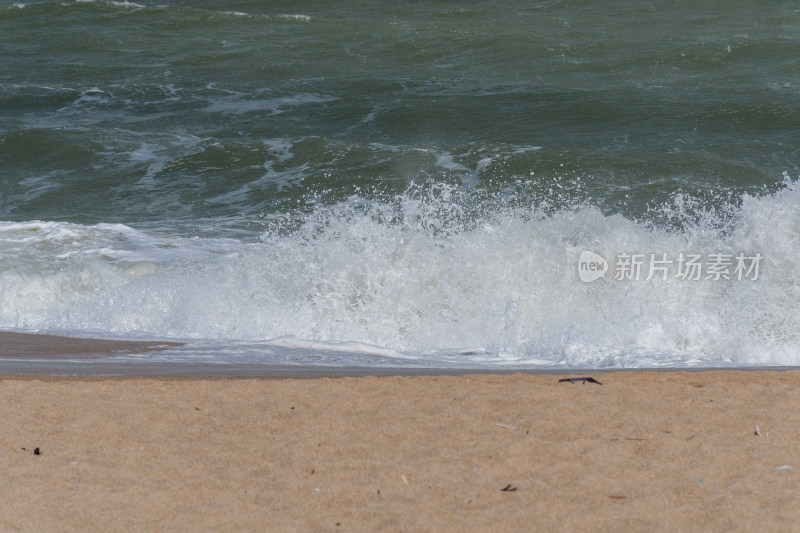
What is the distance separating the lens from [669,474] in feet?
10.5

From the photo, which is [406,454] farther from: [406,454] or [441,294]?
[441,294]

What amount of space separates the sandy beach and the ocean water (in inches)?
56.6

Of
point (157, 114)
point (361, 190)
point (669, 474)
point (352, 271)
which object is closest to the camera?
point (669, 474)

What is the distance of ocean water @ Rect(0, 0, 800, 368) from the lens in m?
6.91

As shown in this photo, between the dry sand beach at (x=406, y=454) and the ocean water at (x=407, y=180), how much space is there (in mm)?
1433

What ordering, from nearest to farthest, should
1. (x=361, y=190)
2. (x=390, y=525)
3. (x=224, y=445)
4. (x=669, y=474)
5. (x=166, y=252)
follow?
1. (x=390, y=525)
2. (x=669, y=474)
3. (x=224, y=445)
4. (x=166, y=252)
5. (x=361, y=190)

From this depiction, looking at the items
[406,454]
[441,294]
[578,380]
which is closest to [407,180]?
[441,294]

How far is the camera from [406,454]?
347 centimetres

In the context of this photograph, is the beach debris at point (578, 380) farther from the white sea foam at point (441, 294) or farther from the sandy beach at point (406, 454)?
the white sea foam at point (441, 294)

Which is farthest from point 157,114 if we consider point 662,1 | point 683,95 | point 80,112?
point 662,1

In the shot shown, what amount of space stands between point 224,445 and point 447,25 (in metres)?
17.2

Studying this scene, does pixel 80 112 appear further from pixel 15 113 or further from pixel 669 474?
pixel 669 474

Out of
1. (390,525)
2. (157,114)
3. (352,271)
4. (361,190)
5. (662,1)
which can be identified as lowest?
(390,525)

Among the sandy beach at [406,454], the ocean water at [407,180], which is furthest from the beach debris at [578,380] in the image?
the ocean water at [407,180]
